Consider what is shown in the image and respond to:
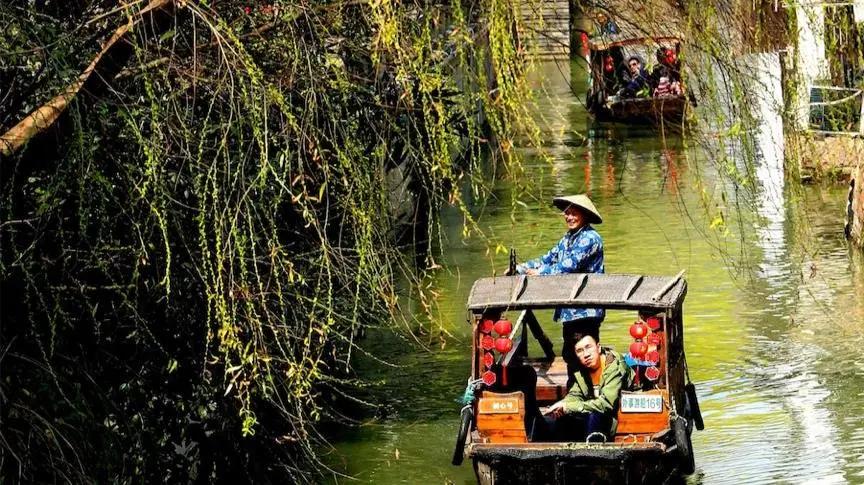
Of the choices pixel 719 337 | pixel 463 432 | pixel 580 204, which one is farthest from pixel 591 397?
pixel 719 337

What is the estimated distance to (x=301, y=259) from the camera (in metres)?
8.77

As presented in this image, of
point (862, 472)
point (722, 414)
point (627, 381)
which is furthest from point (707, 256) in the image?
point (627, 381)

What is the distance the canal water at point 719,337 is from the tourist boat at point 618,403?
1.51 ft

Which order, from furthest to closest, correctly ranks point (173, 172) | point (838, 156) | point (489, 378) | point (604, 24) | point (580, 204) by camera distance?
point (838, 156)
point (580, 204)
point (489, 378)
point (604, 24)
point (173, 172)

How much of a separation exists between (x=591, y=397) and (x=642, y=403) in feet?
1.32

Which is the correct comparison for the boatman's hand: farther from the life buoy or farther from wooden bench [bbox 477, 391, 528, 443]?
the life buoy

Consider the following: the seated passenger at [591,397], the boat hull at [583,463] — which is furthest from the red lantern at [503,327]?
the boat hull at [583,463]

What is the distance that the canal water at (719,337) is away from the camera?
10656 mm

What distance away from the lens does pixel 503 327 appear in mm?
9312

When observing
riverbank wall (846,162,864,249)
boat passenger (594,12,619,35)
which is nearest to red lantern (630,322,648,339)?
boat passenger (594,12,619,35)

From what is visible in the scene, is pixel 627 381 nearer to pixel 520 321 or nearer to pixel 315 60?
pixel 520 321

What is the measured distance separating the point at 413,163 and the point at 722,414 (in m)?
6.11

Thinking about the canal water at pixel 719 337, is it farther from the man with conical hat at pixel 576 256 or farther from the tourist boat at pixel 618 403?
the tourist boat at pixel 618 403

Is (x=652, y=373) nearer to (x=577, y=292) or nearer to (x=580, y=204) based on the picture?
(x=577, y=292)
